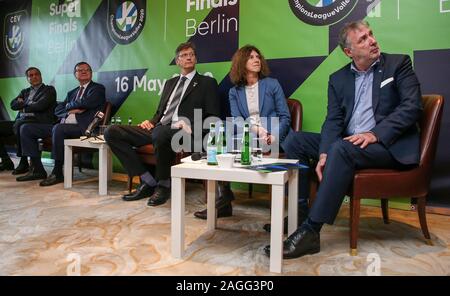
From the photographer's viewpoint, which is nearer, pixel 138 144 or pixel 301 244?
pixel 301 244

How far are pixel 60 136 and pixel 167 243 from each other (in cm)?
222

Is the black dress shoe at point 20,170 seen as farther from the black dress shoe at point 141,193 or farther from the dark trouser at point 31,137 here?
the black dress shoe at point 141,193

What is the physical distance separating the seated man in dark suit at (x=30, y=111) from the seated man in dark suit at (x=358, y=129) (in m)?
3.11

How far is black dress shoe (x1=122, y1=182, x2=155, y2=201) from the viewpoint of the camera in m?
3.10

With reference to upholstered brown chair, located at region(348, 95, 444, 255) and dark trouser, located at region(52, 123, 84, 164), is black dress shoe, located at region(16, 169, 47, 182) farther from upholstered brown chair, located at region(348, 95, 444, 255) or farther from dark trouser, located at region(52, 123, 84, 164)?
upholstered brown chair, located at region(348, 95, 444, 255)

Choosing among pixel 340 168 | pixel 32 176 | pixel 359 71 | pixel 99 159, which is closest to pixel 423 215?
pixel 340 168

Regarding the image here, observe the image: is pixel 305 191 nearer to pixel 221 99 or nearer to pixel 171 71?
pixel 221 99

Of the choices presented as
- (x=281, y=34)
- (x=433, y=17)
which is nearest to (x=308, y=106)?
(x=281, y=34)

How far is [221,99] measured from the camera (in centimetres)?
358

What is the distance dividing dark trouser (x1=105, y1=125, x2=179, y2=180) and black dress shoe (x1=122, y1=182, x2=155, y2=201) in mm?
123

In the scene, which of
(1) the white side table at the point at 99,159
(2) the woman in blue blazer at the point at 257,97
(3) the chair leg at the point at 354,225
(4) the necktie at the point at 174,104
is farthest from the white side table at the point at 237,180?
(1) the white side table at the point at 99,159

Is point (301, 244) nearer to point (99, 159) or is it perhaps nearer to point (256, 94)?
point (256, 94)

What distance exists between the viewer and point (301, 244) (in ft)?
5.94

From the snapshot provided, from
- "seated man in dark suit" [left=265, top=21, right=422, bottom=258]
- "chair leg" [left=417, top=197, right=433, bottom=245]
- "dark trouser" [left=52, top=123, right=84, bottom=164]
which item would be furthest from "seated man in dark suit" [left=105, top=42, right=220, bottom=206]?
"chair leg" [left=417, top=197, right=433, bottom=245]
